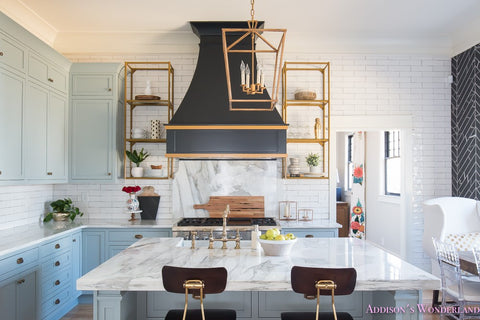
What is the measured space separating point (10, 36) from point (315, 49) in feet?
11.8

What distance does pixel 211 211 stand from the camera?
5012 mm

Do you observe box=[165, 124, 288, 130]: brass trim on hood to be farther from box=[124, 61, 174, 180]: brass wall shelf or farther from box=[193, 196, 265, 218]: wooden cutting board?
box=[193, 196, 265, 218]: wooden cutting board

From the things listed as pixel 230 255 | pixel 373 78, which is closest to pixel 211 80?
pixel 373 78

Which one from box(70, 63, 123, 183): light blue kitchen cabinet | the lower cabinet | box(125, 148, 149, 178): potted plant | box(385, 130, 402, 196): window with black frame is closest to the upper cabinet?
box(70, 63, 123, 183): light blue kitchen cabinet

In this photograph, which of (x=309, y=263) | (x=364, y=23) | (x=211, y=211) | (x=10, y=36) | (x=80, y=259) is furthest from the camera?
(x=211, y=211)

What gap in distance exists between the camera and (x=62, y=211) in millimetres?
4648

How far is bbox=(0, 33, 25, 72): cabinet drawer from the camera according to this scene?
338 centimetres

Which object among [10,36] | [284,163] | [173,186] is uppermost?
[10,36]

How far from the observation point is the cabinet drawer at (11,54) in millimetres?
3383

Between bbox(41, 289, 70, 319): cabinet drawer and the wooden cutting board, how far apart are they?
180 cm

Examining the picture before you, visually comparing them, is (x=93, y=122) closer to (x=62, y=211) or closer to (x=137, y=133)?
(x=137, y=133)

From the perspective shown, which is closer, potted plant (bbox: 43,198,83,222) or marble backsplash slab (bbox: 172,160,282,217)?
potted plant (bbox: 43,198,83,222)

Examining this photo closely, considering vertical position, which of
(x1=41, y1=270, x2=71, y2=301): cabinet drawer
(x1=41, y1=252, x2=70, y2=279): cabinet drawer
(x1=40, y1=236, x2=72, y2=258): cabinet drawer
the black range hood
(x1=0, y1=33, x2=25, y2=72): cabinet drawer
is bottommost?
(x1=41, y1=270, x2=71, y2=301): cabinet drawer

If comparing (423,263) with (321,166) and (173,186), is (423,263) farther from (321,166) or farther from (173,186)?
(173,186)
